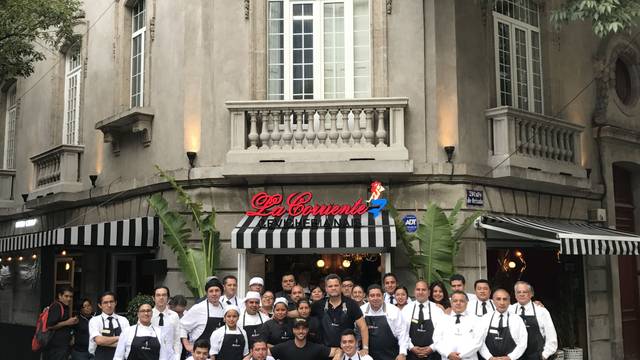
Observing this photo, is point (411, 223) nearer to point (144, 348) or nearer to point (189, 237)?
point (189, 237)

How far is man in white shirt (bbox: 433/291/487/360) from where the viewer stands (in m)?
9.45

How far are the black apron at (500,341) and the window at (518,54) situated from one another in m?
6.71

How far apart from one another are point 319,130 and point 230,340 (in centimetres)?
500

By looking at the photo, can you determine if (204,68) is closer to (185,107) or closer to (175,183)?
(185,107)

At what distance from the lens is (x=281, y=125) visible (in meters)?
13.4

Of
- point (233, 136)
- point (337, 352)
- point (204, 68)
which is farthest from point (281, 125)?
point (337, 352)

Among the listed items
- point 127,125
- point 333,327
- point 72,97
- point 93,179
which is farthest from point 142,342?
point 72,97

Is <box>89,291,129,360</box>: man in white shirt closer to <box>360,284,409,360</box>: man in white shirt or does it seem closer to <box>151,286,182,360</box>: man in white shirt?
<box>151,286,182,360</box>: man in white shirt

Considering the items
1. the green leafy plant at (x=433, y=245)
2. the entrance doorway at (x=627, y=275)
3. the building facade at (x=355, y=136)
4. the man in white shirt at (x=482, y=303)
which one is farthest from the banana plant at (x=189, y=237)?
the entrance doorway at (x=627, y=275)

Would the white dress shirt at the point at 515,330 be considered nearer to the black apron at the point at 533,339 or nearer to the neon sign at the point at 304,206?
the black apron at the point at 533,339

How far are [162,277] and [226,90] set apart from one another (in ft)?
12.5

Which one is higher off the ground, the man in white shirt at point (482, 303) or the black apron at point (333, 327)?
the man in white shirt at point (482, 303)

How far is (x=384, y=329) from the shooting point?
10.2 m

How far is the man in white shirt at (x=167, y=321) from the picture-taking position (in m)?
10.0
